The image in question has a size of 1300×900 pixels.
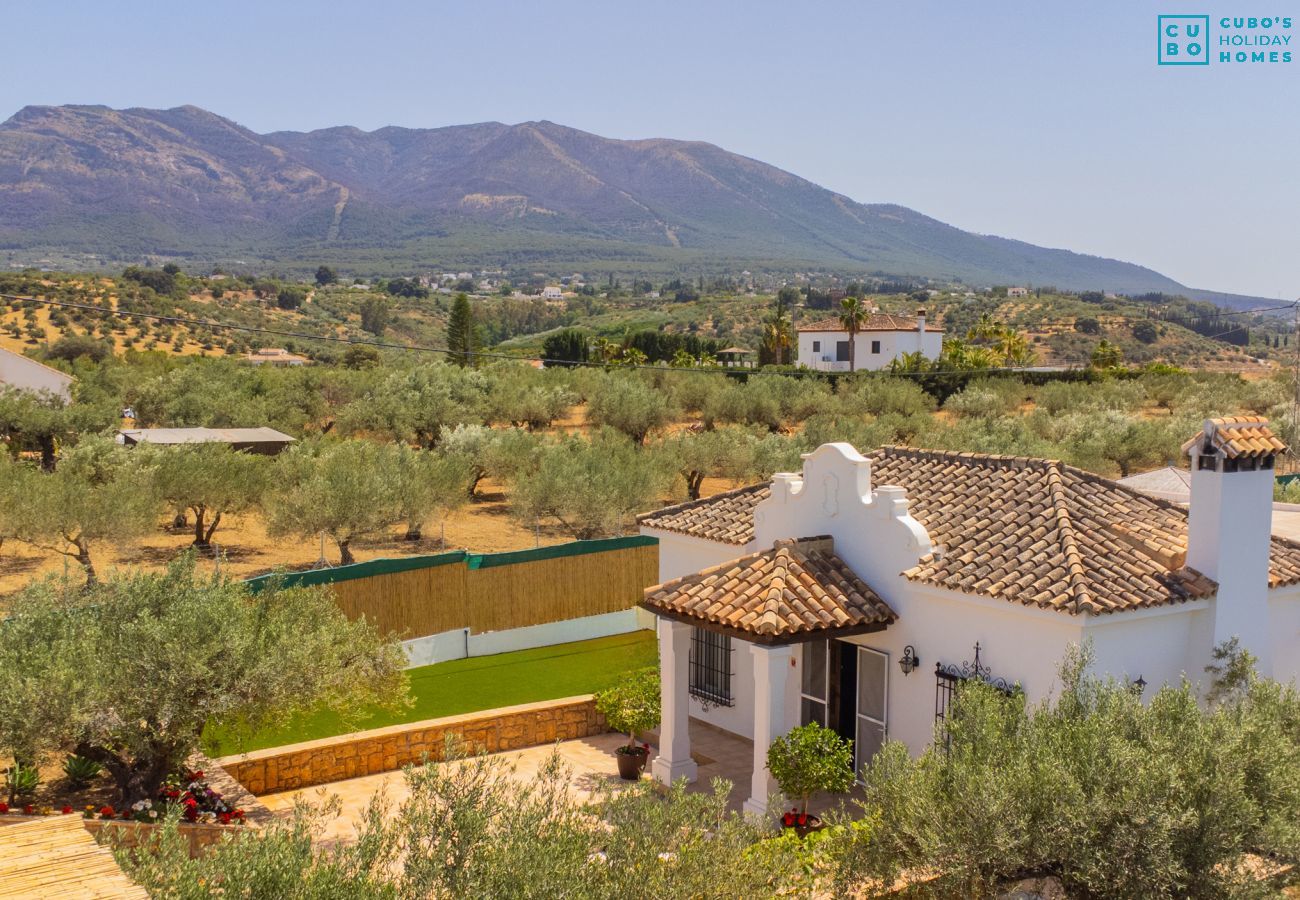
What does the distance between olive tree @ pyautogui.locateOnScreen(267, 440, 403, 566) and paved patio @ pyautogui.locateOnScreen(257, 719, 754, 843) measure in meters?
11.3

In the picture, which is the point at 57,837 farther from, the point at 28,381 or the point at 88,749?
the point at 28,381

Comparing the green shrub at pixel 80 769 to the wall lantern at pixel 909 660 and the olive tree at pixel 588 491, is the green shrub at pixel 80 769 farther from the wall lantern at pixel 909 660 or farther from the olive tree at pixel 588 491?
the olive tree at pixel 588 491

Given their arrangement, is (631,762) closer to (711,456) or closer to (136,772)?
(136,772)

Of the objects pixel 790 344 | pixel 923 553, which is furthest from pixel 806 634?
pixel 790 344

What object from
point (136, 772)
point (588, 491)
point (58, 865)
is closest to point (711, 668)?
point (136, 772)

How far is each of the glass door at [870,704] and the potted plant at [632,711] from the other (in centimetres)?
269

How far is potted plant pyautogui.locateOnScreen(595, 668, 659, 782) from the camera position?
14695mm

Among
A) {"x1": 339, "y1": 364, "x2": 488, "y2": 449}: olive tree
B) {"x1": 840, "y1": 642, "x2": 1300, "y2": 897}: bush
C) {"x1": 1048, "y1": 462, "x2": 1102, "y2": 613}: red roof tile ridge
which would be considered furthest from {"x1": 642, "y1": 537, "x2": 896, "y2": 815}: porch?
{"x1": 339, "y1": 364, "x2": 488, "y2": 449}: olive tree

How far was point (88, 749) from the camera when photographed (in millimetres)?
11750

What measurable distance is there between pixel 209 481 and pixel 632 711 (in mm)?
17170

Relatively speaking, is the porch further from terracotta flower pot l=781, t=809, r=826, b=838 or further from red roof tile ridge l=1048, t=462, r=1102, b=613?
red roof tile ridge l=1048, t=462, r=1102, b=613

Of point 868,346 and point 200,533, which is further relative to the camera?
point 868,346

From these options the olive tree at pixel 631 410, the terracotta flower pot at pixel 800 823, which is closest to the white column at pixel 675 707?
the terracotta flower pot at pixel 800 823

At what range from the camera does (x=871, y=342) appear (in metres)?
85.2
